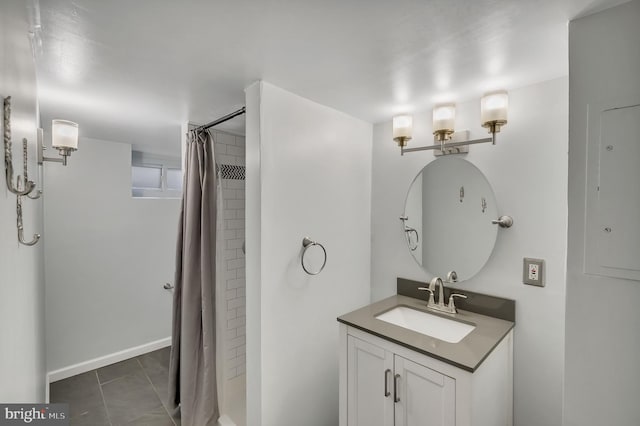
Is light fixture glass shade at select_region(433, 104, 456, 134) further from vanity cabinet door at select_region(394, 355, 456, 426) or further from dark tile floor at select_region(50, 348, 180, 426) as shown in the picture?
dark tile floor at select_region(50, 348, 180, 426)

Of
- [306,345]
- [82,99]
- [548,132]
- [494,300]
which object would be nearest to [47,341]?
[82,99]

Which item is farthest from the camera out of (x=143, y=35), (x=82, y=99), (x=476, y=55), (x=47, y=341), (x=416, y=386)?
(x=47, y=341)

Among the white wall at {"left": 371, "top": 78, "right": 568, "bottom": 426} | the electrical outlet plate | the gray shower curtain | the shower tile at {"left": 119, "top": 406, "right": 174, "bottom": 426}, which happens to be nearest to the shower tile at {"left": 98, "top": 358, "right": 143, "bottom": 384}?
the shower tile at {"left": 119, "top": 406, "right": 174, "bottom": 426}

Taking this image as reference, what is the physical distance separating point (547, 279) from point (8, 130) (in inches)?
87.8

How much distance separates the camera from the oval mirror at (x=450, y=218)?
1775 millimetres

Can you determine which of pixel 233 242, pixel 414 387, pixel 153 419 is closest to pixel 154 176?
pixel 233 242

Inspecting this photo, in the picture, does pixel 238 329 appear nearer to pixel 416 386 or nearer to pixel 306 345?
pixel 306 345

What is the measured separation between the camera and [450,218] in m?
1.91

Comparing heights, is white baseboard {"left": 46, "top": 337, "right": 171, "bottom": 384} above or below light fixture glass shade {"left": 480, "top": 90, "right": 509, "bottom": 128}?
below

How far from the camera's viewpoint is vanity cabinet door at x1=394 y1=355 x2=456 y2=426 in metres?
1.28

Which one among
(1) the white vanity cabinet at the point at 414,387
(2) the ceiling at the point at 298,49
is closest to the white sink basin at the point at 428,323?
(1) the white vanity cabinet at the point at 414,387

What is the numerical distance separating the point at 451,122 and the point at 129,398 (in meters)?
3.25

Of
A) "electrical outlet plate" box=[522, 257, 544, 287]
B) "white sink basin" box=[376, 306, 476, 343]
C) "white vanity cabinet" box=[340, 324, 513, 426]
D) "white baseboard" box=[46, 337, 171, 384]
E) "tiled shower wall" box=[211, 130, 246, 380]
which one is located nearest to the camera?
"white vanity cabinet" box=[340, 324, 513, 426]

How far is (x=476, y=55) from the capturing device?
128 centimetres
